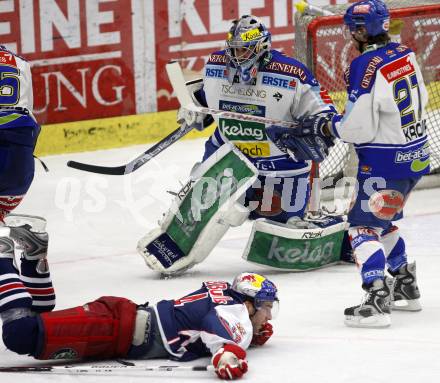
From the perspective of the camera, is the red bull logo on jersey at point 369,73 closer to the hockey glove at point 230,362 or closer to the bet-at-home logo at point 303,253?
the hockey glove at point 230,362

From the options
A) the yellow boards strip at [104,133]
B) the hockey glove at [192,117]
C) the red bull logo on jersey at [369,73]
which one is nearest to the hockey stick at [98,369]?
the red bull logo on jersey at [369,73]

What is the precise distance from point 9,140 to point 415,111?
1720mm

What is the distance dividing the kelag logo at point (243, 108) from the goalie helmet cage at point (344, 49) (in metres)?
1.27

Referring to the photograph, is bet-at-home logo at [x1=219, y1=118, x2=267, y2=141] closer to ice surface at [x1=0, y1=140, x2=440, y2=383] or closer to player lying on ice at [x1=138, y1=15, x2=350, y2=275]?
player lying on ice at [x1=138, y1=15, x2=350, y2=275]

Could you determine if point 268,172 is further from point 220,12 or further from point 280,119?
point 220,12

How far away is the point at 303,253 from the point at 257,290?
1.66 metres

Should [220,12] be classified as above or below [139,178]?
above

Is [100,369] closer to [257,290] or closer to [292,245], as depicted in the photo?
[257,290]

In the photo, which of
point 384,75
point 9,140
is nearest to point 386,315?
point 384,75

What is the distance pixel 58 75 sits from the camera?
854cm

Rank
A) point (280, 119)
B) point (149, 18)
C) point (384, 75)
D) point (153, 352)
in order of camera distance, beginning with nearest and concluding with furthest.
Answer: point (153, 352) → point (384, 75) → point (280, 119) → point (149, 18)

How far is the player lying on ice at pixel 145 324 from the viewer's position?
14.2 ft

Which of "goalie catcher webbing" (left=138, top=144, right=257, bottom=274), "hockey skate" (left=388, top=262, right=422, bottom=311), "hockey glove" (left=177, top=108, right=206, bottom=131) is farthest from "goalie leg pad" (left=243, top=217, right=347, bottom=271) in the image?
"hockey skate" (left=388, top=262, right=422, bottom=311)

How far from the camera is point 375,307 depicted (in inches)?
196
